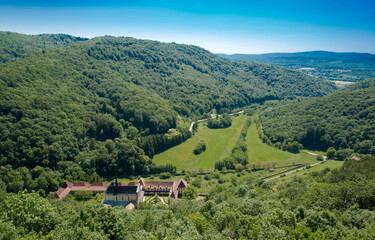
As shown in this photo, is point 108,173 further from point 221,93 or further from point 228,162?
point 221,93

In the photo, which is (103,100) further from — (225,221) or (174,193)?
(225,221)

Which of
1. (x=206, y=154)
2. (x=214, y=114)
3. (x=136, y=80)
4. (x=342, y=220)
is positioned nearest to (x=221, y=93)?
(x=214, y=114)

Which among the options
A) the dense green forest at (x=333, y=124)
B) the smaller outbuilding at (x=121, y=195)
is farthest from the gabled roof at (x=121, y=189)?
the dense green forest at (x=333, y=124)

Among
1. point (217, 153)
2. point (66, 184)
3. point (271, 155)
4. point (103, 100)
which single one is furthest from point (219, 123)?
point (66, 184)

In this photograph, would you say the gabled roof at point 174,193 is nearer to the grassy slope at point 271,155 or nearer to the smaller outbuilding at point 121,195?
the smaller outbuilding at point 121,195

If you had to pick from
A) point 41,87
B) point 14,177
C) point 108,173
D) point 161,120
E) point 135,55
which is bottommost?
point 108,173

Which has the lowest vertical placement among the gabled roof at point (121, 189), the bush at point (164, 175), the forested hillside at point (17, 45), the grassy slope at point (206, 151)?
the bush at point (164, 175)
